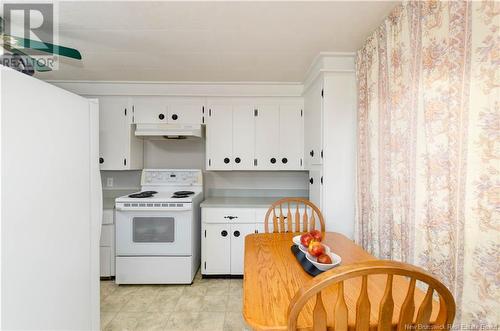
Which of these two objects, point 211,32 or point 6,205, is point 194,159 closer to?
point 211,32

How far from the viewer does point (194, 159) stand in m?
3.28

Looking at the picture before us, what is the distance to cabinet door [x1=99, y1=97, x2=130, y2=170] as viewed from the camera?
2895 mm

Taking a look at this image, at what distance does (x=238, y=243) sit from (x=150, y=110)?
1865mm

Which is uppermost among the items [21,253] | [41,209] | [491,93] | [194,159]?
[491,93]

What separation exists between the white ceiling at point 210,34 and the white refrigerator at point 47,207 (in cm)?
59

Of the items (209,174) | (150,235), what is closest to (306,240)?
(150,235)

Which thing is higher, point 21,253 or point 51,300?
point 21,253

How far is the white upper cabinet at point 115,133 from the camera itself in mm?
2895

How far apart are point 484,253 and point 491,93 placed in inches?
23.5

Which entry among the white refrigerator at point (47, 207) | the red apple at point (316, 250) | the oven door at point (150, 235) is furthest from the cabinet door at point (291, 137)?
the white refrigerator at point (47, 207)

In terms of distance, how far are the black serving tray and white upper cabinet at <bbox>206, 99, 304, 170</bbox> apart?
156 cm

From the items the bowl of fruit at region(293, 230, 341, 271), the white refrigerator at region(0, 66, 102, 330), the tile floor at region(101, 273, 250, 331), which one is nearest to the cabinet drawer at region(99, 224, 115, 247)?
the tile floor at region(101, 273, 250, 331)

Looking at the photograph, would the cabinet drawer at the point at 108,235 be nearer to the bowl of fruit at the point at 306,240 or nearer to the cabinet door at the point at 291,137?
the cabinet door at the point at 291,137

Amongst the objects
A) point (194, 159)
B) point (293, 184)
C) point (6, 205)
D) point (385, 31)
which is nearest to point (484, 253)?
point (385, 31)
